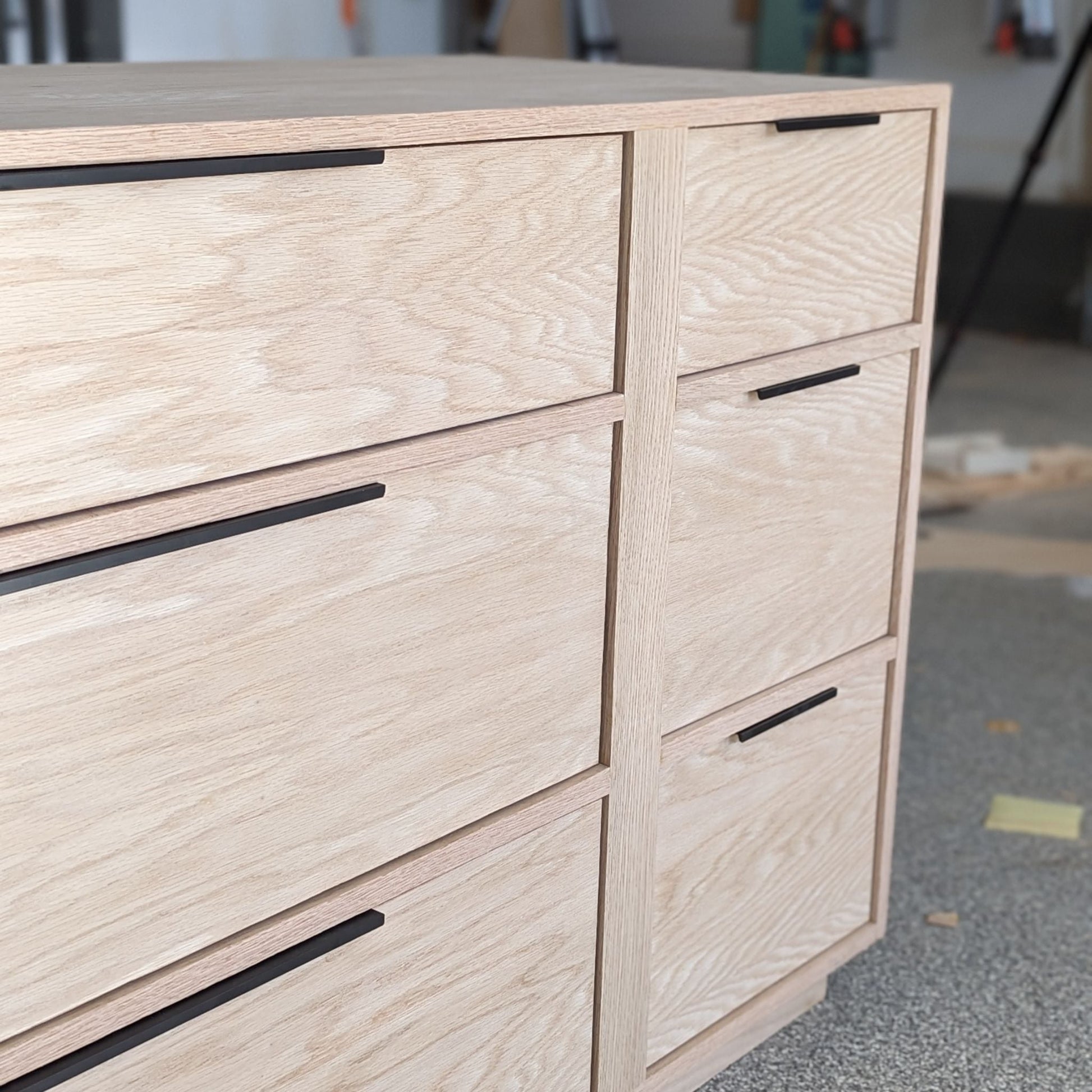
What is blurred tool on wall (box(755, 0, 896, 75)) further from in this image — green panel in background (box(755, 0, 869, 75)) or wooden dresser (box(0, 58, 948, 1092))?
wooden dresser (box(0, 58, 948, 1092))

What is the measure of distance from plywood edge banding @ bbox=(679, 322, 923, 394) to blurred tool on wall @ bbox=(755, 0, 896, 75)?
3.93 metres

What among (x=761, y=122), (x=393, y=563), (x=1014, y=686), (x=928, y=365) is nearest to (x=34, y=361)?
(x=393, y=563)

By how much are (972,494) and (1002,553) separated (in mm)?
369

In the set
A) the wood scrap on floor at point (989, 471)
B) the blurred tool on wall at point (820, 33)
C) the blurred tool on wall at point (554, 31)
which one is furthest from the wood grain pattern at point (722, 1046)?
the blurred tool on wall at point (820, 33)

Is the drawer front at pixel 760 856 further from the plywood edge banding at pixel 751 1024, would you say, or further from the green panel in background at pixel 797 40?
the green panel in background at pixel 797 40

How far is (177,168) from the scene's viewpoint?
0.69 meters

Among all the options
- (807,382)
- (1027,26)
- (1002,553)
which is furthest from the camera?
(1027,26)

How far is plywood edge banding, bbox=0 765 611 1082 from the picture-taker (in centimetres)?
77

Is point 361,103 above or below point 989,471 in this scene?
above

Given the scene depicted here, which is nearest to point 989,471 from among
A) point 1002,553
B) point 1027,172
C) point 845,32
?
point 1002,553

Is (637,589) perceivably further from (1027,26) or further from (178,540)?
(1027,26)

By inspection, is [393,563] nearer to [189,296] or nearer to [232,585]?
[232,585]

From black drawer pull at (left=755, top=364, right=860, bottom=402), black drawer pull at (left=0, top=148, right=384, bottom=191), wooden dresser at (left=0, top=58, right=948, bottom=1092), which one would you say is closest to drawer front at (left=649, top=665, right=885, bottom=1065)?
wooden dresser at (left=0, top=58, right=948, bottom=1092)

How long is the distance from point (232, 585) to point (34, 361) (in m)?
0.17
